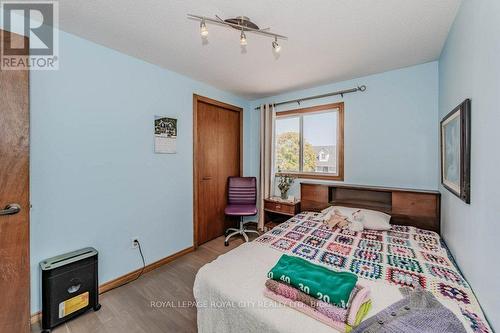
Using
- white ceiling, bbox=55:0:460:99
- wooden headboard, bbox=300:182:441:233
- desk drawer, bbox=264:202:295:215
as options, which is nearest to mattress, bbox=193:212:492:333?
wooden headboard, bbox=300:182:441:233

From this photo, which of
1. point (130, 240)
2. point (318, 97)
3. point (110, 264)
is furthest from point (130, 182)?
point (318, 97)

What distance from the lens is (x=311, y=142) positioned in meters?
3.49

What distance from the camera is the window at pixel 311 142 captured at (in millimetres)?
3199

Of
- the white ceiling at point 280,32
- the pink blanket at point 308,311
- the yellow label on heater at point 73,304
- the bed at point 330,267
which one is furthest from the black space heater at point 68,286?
the white ceiling at point 280,32

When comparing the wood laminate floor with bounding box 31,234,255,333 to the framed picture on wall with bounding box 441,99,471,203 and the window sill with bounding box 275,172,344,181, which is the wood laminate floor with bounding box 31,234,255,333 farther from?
the framed picture on wall with bounding box 441,99,471,203

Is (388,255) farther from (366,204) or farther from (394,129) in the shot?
(394,129)

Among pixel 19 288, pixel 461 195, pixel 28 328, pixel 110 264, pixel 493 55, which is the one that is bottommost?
pixel 28 328

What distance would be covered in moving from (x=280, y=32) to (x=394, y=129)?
1.94 m

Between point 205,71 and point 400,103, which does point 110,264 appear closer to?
point 205,71

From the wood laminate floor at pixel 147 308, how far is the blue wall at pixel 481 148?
1.92 meters

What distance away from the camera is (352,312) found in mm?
991

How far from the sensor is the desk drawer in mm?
3229

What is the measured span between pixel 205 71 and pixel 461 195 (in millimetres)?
2802

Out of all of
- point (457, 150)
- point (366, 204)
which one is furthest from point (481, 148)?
point (366, 204)
